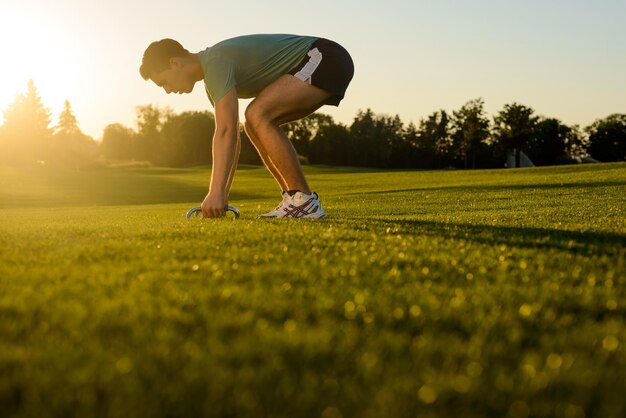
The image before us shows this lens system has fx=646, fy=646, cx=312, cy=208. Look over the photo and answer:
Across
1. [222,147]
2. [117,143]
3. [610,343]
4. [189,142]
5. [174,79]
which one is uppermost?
[117,143]

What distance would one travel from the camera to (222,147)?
6.62m

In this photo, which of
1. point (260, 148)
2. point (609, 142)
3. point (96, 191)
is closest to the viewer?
point (260, 148)

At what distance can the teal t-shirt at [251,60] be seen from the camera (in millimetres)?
6844

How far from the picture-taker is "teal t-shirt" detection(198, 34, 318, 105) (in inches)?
269

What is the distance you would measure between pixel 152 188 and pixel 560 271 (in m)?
33.5

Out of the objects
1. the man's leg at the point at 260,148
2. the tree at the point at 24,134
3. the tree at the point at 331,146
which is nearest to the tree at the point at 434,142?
the tree at the point at 331,146

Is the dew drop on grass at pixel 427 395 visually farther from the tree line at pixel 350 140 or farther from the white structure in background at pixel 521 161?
the white structure in background at pixel 521 161

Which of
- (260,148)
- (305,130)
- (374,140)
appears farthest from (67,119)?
(260,148)

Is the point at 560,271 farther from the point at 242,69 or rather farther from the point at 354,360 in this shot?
the point at 242,69

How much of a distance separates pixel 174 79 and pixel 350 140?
3886 inches

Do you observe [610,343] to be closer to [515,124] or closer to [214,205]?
[214,205]

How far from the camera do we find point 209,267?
3586mm

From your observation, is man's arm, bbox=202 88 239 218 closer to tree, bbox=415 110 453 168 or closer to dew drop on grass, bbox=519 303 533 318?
dew drop on grass, bbox=519 303 533 318

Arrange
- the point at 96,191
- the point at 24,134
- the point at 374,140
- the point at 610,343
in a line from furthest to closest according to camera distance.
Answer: the point at 374,140 < the point at 24,134 < the point at 96,191 < the point at 610,343
